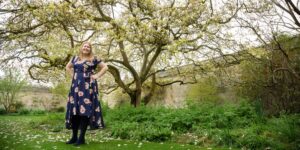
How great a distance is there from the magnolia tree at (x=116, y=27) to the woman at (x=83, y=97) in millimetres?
4475

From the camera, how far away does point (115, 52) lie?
16188mm

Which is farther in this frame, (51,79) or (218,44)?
(51,79)

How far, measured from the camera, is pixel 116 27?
38.3ft

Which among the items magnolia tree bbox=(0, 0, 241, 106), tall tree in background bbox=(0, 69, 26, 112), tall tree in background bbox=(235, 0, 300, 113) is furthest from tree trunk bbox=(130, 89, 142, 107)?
tall tree in background bbox=(0, 69, 26, 112)

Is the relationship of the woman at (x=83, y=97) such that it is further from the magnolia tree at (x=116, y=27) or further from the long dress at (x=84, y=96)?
the magnolia tree at (x=116, y=27)

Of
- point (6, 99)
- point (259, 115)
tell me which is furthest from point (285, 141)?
point (6, 99)

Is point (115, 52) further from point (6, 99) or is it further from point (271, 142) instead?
point (6, 99)

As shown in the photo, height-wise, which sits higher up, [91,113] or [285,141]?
[91,113]

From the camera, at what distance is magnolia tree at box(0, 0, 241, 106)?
1122 centimetres

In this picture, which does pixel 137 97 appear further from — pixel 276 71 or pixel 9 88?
pixel 9 88

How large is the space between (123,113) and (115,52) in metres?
6.55

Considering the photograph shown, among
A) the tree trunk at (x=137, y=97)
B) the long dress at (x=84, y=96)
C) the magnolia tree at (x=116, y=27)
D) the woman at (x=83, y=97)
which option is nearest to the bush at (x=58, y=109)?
the magnolia tree at (x=116, y=27)

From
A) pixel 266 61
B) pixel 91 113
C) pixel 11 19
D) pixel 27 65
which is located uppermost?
pixel 11 19

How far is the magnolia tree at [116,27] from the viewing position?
36.8 feet
